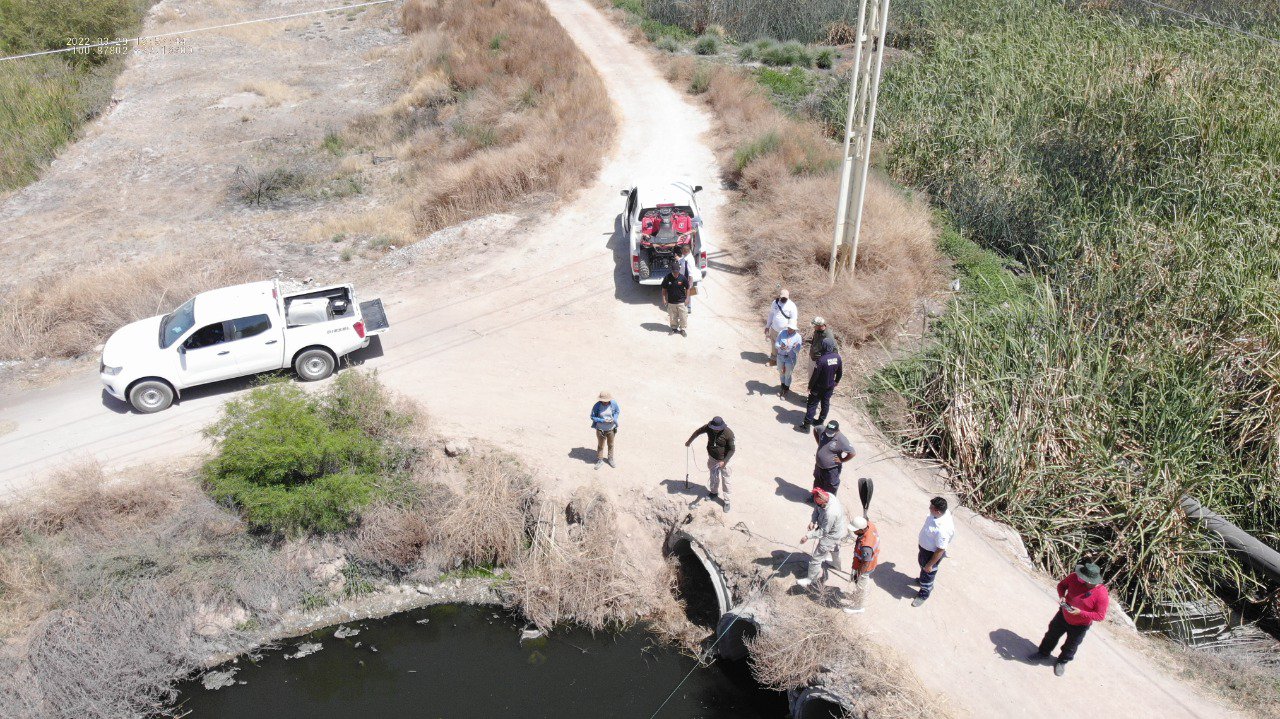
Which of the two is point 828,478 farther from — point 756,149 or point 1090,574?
point 756,149

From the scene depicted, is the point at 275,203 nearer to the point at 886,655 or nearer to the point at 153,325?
the point at 153,325

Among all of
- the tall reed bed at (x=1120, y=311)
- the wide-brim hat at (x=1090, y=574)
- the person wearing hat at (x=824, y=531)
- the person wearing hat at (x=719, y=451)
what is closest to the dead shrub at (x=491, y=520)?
the person wearing hat at (x=719, y=451)

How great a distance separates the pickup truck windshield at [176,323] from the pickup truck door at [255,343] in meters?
0.78

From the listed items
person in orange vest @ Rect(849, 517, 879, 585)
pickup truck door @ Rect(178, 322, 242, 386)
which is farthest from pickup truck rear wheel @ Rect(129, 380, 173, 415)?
person in orange vest @ Rect(849, 517, 879, 585)

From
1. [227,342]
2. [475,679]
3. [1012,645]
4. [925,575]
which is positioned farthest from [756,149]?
[475,679]

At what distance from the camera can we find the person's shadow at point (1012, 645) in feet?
30.7

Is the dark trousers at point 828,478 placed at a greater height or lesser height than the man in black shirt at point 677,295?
lesser

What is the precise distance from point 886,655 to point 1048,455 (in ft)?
15.8

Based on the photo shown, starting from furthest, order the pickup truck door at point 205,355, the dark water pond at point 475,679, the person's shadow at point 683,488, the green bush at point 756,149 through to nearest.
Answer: the green bush at point 756,149 → the pickup truck door at point 205,355 → the person's shadow at point 683,488 → the dark water pond at point 475,679

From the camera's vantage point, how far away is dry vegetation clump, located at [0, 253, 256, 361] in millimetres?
15977

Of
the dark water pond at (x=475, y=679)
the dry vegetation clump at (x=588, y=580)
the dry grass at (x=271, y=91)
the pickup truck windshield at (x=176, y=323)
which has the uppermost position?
the dry grass at (x=271, y=91)

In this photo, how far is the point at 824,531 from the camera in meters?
9.78

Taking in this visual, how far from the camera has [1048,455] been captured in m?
12.1

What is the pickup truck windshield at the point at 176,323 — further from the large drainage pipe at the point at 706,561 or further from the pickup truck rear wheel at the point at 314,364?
the large drainage pipe at the point at 706,561
